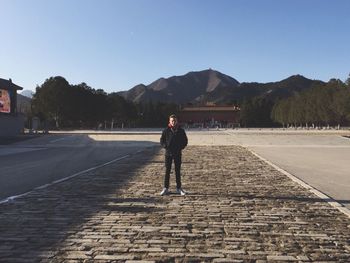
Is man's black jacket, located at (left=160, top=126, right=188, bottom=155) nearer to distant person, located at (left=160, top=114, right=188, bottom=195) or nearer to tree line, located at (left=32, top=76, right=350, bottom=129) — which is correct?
distant person, located at (left=160, top=114, right=188, bottom=195)

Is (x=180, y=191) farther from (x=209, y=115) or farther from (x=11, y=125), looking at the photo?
(x=209, y=115)

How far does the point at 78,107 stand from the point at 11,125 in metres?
34.5

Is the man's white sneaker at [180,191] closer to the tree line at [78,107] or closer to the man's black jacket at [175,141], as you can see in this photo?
the man's black jacket at [175,141]

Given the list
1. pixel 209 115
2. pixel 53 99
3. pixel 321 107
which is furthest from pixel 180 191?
pixel 209 115

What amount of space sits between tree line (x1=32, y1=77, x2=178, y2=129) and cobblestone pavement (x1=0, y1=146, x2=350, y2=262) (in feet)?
227

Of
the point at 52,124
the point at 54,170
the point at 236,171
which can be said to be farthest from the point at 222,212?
the point at 52,124

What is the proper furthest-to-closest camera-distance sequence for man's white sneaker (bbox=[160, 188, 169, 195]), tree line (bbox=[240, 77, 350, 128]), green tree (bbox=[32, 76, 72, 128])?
green tree (bbox=[32, 76, 72, 128]) < tree line (bbox=[240, 77, 350, 128]) < man's white sneaker (bbox=[160, 188, 169, 195])

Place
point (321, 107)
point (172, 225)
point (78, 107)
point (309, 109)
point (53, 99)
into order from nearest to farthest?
point (172, 225) → point (321, 107) → point (53, 99) → point (78, 107) → point (309, 109)

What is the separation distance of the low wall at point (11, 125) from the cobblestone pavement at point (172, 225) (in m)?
44.5

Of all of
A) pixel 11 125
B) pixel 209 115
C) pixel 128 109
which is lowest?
pixel 11 125

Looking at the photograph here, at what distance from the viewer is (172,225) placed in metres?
7.55

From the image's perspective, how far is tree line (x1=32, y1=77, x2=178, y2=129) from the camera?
3415 inches

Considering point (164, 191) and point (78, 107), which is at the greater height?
point (78, 107)

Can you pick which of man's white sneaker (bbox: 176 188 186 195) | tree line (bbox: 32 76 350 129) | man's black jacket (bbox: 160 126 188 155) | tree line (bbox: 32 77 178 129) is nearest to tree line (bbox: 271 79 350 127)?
tree line (bbox: 32 76 350 129)
